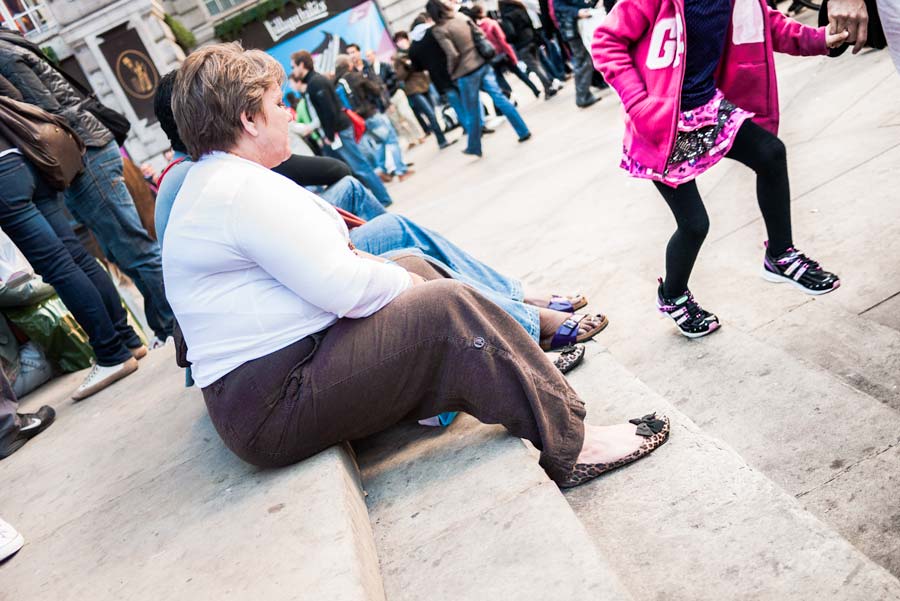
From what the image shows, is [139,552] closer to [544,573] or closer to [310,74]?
[544,573]

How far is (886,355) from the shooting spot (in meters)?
2.62

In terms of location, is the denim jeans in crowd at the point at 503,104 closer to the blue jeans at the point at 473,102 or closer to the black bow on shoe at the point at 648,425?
the blue jeans at the point at 473,102

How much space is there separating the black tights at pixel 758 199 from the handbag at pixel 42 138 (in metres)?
2.97

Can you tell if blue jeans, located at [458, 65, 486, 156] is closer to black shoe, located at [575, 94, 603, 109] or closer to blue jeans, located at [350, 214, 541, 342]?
black shoe, located at [575, 94, 603, 109]

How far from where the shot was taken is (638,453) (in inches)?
90.7

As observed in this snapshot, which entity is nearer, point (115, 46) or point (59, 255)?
point (59, 255)

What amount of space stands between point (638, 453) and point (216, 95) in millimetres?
1605

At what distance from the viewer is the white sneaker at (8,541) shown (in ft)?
7.85

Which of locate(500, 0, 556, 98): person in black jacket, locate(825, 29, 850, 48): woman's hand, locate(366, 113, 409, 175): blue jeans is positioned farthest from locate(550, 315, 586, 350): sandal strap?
locate(500, 0, 556, 98): person in black jacket

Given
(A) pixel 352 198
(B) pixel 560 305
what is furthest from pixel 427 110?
(B) pixel 560 305

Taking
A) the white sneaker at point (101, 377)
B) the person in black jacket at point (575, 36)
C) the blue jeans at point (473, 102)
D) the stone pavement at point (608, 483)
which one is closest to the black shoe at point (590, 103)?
the person in black jacket at point (575, 36)

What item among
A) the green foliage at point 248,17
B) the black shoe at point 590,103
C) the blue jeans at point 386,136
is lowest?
the black shoe at point 590,103

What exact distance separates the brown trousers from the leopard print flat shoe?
72 millimetres

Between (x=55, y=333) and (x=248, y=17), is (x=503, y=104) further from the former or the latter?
(x=248, y=17)
